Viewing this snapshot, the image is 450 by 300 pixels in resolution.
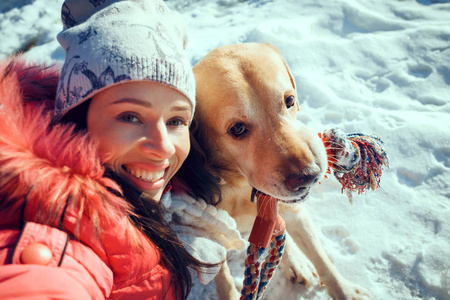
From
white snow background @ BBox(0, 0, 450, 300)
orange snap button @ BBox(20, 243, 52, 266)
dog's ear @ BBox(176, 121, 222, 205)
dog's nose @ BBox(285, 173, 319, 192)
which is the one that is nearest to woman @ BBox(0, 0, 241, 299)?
orange snap button @ BBox(20, 243, 52, 266)

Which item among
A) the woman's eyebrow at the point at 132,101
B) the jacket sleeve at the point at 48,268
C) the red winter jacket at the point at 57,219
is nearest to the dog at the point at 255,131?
the woman's eyebrow at the point at 132,101

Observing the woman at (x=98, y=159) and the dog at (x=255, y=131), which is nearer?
the woman at (x=98, y=159)

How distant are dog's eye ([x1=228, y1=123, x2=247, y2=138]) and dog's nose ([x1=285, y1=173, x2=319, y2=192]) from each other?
0.38m

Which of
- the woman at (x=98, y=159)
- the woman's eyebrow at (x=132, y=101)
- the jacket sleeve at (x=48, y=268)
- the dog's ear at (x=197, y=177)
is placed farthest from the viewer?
the dog's ear at (x=197, y=177)

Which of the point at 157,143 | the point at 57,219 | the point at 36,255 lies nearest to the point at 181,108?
the point at 157,143

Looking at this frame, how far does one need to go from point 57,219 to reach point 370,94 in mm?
3123

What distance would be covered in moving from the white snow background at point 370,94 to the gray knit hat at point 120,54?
55.6 inches

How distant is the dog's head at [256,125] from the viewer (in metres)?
1.48

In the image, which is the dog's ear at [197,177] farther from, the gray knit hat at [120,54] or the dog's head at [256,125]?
the gray knit hat at [120,54]

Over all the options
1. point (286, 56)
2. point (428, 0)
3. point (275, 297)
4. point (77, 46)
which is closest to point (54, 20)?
point (286, 56)

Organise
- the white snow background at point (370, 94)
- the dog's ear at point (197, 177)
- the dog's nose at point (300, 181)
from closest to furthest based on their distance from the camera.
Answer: the dog's nose at point (300, 181), the dog's ear at point (197, 177), the white snow background at point (370, 94)

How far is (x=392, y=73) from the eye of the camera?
3.25 meters

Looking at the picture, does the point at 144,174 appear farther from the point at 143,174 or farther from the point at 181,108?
the point at 181,108

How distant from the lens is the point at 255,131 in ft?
5.28
